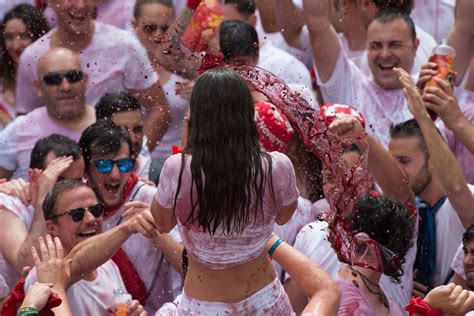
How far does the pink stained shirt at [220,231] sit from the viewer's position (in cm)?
461

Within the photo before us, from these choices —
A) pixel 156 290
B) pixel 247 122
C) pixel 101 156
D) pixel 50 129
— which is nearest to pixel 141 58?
pixel 50 129

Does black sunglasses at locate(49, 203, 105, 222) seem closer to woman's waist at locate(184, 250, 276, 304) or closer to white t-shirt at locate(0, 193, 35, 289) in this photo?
white t-shirt at locate(0, 193, 35, 289)

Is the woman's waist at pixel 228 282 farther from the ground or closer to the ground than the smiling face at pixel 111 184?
farther from the ground

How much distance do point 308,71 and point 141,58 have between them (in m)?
1.02

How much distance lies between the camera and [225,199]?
180 inches

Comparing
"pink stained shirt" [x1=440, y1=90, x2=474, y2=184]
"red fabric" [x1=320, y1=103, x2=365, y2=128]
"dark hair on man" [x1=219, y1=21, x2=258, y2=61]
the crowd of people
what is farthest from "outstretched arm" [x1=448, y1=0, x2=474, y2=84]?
"red fabric" [x1=320, y1=103, x2=365, y2=128]

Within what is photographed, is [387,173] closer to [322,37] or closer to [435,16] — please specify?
[322,37]

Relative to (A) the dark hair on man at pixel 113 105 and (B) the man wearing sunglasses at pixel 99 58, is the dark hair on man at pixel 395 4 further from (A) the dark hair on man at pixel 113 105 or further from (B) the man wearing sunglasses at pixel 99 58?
(A) the dark hair on man at pixel 113 105

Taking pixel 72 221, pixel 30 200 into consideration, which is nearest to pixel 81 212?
pixel 72 221

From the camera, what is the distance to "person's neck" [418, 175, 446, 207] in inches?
258

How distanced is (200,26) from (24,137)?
48.0 inches

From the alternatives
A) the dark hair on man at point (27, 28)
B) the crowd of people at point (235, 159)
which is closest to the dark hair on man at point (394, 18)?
the crowd of people at point (235, 159)

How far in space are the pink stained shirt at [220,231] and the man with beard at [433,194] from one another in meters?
1.77

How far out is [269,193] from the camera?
15.2 feet
